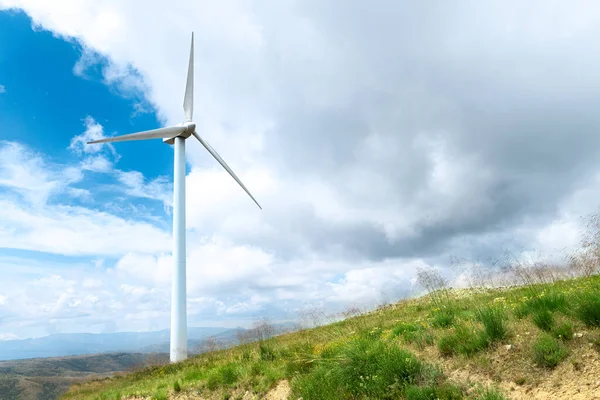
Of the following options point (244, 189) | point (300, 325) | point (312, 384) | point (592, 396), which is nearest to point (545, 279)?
point (592, 396)

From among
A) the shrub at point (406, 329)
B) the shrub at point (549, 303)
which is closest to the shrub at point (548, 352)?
the shrub at point (549, 303)

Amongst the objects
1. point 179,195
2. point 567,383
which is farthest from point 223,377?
point 179,195

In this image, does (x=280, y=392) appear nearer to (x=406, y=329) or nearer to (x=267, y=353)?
(x=406, y=329)

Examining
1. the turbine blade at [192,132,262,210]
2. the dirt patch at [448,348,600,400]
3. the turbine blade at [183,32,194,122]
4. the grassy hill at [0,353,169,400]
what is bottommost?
the dirt patch at [448,348,600,400]

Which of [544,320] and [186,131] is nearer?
[544,320]

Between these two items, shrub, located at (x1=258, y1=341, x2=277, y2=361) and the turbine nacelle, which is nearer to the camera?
shrub, located at (x1=258, y1=341, x2=277, y2=361)

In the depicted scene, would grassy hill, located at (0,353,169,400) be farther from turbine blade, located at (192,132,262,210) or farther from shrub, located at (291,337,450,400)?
shrub, located at (291,337,450,400)

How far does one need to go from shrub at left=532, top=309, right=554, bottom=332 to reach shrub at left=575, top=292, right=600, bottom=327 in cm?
44

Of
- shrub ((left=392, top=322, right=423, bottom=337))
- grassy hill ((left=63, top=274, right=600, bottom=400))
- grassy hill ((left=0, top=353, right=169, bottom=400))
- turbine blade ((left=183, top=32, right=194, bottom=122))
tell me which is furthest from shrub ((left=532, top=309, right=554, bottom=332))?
turbine blade ((left=183, top=32, right=194, bottom=122))

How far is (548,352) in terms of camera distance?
6.85m

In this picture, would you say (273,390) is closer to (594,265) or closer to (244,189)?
(594,265)

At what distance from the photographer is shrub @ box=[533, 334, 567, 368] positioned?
671 centimetres

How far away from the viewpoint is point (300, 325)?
683 inches

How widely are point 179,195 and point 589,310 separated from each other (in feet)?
107
